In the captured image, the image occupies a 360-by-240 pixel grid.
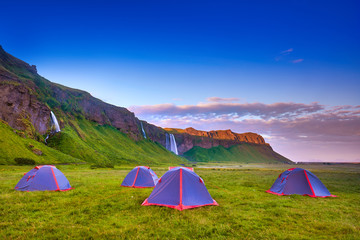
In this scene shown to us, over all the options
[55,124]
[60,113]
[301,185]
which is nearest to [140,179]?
[301,185]

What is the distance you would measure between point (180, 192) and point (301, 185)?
1120cm

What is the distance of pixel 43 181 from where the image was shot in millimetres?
15672

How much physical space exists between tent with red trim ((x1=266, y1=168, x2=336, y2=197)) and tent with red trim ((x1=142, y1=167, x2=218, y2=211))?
822 centimetres

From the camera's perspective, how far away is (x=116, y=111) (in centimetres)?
14850

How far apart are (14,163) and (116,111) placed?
356ft

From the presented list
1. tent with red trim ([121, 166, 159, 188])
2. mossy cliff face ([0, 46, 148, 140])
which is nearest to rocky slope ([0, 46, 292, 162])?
mossy cliff face ([0, 46, 148, 140])

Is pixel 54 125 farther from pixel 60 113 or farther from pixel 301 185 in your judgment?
pixel 301 185

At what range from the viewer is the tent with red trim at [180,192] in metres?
11.4

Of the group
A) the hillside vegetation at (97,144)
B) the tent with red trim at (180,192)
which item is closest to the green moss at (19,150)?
the hillside vegetation at (97,144)

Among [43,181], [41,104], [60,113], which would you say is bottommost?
[43,181]

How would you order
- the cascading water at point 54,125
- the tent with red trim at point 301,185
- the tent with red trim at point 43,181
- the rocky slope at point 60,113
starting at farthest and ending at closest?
the cascading water at point 54,125
the rocky slope at point 60,113
the tent with red trim at point 301,185
the tent with red trim at point 43,181

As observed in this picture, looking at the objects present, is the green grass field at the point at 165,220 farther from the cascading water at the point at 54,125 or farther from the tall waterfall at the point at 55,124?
the tall waterfall at the point at 55,124

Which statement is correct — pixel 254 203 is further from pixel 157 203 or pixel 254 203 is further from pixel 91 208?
pixel 91 208

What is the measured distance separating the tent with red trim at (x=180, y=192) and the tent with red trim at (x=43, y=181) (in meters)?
8.77
